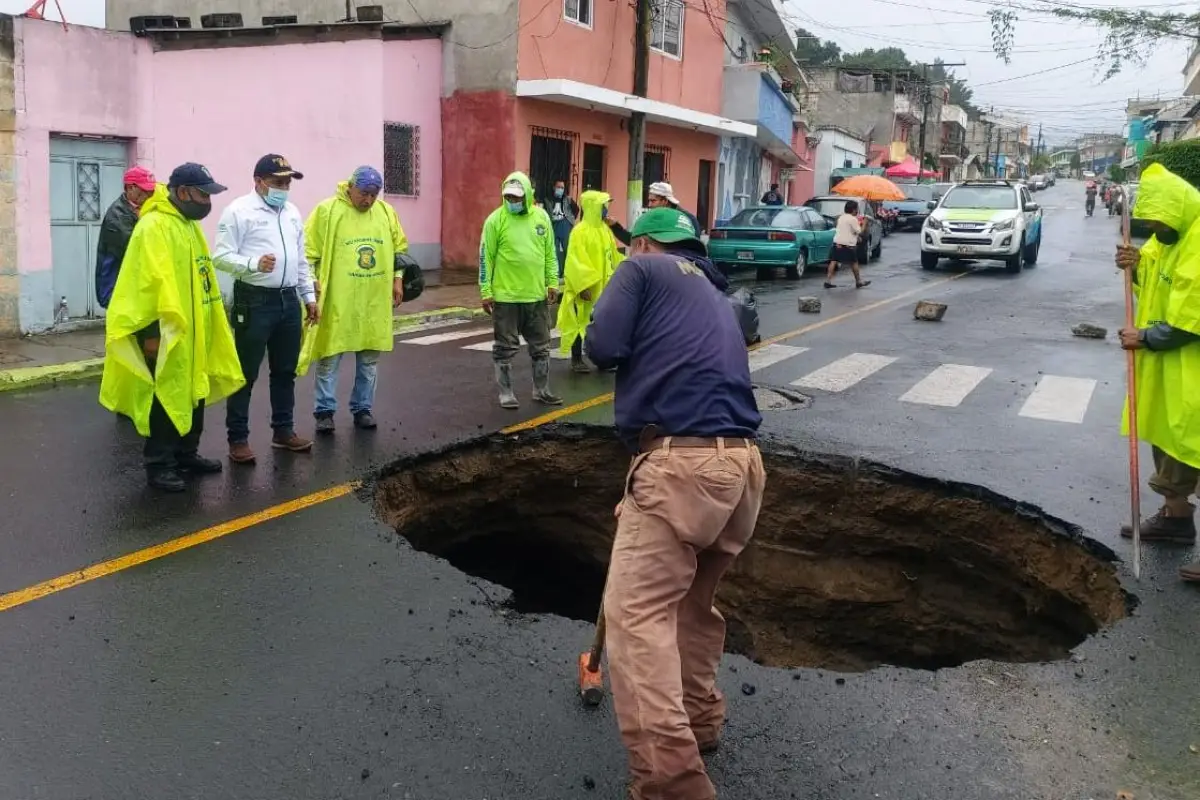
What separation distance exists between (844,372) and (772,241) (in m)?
10.5

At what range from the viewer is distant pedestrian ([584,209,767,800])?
3.09 m

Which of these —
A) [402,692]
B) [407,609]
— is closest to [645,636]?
[402,692]

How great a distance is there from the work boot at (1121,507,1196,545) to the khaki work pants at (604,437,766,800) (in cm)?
334

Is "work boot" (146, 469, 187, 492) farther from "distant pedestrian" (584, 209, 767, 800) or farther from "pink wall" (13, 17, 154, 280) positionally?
"pink wall" (13, 17, 154, 280)

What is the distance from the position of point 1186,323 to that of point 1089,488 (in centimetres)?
178

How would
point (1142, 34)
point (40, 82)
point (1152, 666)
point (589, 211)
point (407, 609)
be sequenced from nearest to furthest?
point (1152, 666) → point (407, 609) → point (589, 211) → point (40, 82) → point (1142, 34)

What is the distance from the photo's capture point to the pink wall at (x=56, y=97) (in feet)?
38.1

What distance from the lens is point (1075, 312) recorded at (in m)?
16.0

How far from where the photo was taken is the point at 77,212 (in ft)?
41.4

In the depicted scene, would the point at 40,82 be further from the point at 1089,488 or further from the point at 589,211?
the point at 1089,488

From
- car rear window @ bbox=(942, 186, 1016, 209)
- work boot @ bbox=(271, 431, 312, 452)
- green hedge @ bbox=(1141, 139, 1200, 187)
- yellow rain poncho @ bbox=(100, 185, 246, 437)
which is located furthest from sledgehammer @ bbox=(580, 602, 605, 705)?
green hedge @ bbox=(1141, 139, 1200, 187)

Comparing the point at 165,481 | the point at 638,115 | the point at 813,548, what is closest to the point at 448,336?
the point at 165,481

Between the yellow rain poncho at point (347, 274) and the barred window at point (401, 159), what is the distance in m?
11.1

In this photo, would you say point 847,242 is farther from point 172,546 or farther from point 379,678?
point 379,678
